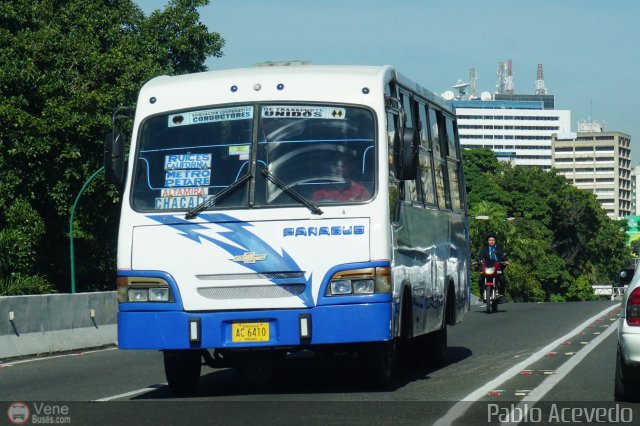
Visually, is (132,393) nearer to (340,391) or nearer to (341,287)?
(340,391)

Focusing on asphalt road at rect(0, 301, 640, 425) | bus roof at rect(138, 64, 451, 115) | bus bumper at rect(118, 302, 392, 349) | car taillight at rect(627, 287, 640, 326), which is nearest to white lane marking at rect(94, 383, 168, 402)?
asphalt road at rect(0, 301, 640, 425)

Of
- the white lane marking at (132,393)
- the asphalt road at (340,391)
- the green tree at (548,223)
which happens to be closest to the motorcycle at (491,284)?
the asphalt road at (340,391)

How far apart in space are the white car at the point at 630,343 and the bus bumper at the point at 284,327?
212 centimetres

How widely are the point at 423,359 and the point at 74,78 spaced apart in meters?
25.8

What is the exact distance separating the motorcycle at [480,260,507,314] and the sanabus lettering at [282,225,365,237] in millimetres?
20376

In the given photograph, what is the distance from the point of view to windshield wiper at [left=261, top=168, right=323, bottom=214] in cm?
1205

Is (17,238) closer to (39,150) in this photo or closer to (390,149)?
(39,150)

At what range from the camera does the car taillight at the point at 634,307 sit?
10.6 meters

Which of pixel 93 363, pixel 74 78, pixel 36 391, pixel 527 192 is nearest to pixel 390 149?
pixel 36 391

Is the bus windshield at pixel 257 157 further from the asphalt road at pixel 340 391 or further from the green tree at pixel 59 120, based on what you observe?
the green tree at pixel 59 120

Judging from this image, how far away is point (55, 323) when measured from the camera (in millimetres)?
20531

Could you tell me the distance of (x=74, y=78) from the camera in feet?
131

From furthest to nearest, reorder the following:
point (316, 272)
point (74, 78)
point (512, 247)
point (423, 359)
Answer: point (512, 247) < point (74, 78) < point (423, 359) < point (316, 272)

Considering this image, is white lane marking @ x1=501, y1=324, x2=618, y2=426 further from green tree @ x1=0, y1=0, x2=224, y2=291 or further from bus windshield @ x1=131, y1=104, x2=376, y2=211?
green tree @ x1=0, y1=0, x2=224, y2=291
